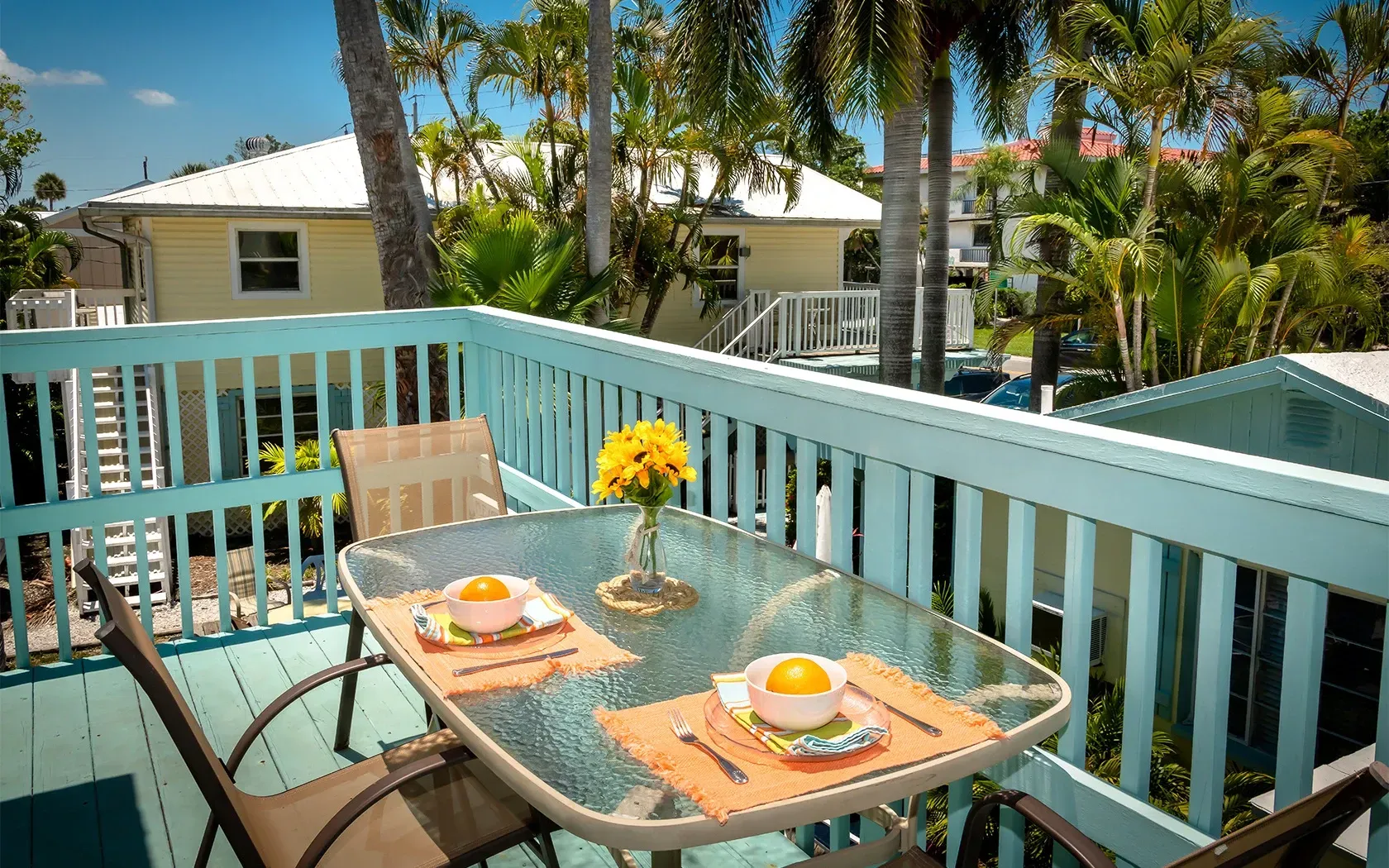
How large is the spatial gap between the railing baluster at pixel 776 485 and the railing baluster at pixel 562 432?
3.88 ft

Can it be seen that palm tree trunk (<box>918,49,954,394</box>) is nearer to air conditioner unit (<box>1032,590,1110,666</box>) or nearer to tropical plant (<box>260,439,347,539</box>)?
air conditioner unit (<box>1032,590,1110,666</box>)

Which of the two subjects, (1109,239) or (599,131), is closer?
(1109,239)

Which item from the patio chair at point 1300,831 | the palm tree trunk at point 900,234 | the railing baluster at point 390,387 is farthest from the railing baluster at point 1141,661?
the palm tree trunk at point 900,234

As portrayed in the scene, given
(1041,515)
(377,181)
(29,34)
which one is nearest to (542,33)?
(377,181)

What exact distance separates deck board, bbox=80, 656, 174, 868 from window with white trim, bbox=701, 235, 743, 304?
53.2 ft

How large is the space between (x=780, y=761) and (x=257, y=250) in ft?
53.7

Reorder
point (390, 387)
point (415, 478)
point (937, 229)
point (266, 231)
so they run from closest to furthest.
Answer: point (415, 478), point (390, 387), point (937, 229), point (266, 231)

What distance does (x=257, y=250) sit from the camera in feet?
52.6

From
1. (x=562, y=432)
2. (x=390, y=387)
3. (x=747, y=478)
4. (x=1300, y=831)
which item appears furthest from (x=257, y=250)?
(x=1300, y=831)

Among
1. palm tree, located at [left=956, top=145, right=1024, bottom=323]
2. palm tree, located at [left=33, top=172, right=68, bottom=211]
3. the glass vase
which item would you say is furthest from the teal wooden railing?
palm tree, located at [left=33, top=172, right=68, bottom=211]

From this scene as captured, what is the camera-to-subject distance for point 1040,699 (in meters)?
1.73

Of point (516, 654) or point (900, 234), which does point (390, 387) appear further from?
point (900, 234)

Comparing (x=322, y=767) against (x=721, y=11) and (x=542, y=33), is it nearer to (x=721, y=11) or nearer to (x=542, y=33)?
(x=721, y=11)

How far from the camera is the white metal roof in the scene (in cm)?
1473
